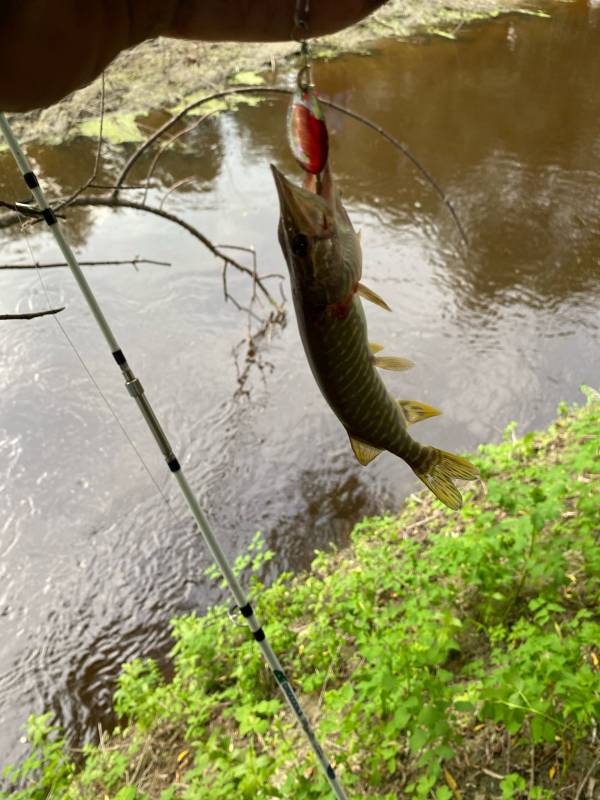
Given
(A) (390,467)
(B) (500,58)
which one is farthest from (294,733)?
(B) (500,58)

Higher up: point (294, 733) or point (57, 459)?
point (57, 459)

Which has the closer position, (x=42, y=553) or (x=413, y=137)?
(x=42, y=553)

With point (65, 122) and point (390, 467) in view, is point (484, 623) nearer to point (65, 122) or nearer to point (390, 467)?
point (390, 467)

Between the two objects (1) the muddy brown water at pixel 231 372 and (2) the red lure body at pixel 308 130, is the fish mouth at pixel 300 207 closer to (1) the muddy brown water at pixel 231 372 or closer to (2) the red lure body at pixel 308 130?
(2) the red lure body at pixel 308 130

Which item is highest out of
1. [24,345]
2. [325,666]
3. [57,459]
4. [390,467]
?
[24,345]

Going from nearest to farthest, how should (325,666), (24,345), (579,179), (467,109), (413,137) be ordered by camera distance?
(325,666) < (24,345) < (579,179) < (413,137) < (467,109)

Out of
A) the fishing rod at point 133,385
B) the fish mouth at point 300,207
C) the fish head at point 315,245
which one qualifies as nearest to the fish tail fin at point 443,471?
the fish head at point 315,245

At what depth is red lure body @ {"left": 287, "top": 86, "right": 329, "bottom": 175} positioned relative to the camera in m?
1.08

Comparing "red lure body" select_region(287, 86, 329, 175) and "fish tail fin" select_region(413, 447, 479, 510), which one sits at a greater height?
"red lure body" select_region(287, 86, 329, 175)

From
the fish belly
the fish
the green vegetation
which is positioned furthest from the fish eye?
the green vegetation

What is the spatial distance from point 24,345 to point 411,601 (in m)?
5.31

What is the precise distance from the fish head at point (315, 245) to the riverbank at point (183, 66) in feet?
35.0

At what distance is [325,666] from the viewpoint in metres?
3.22

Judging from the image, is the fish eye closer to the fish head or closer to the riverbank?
the fish head
